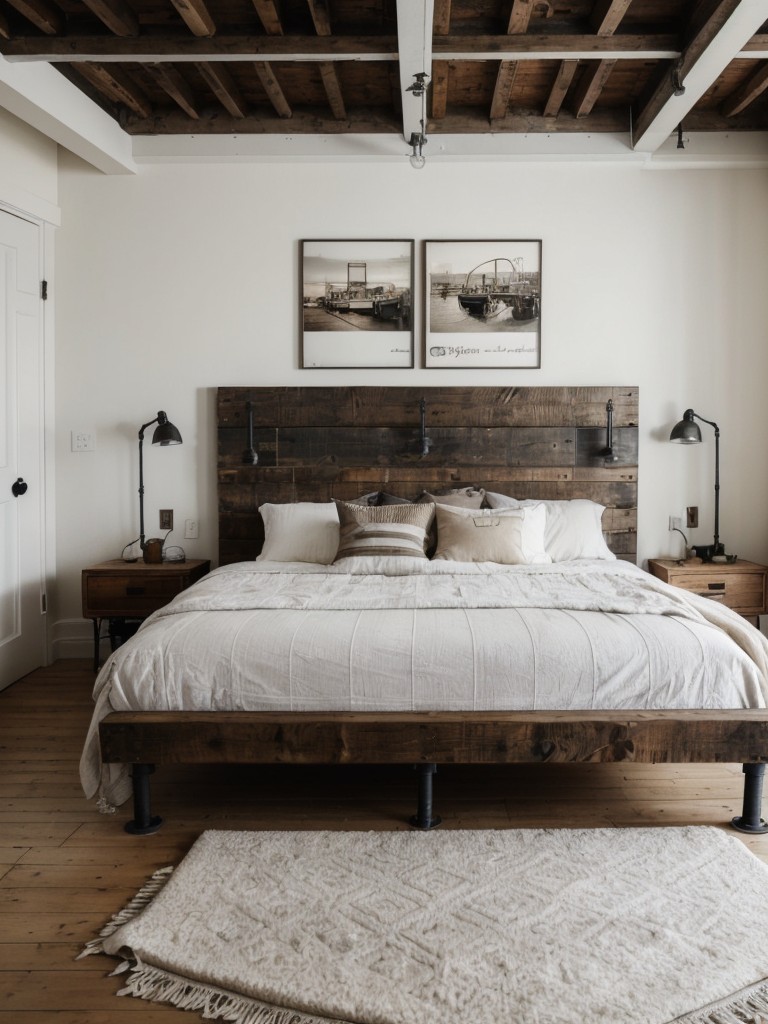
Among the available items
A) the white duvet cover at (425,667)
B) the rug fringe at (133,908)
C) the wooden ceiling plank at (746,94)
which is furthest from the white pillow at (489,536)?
the wooden ceiling plank at (746,94)

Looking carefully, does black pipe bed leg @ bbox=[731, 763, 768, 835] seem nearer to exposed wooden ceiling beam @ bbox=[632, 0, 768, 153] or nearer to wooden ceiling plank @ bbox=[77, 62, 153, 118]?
exposed wooden ceiling beam @ bbox=[632, 0, 768, 153]

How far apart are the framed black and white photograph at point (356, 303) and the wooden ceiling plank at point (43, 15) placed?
1493 mm

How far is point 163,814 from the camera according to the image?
101 inches

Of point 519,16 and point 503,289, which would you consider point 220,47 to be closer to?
point 519,16

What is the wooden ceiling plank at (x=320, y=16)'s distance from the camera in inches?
117

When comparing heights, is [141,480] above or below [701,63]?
below

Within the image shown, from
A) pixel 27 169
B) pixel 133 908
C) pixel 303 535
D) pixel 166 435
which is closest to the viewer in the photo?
pixel 133 908

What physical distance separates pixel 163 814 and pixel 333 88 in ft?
10.6

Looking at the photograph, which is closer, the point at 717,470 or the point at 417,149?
the point at 417,149

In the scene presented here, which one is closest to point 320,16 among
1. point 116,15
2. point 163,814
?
point 116,15

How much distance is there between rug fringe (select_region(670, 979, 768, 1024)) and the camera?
63.5 inches

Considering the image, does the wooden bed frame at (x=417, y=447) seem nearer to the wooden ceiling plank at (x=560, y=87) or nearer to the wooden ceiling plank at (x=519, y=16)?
the wooden ceiling plank at (x=560, y=87)

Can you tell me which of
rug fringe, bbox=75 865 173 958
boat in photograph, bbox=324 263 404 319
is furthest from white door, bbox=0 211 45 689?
rug fringe, bbox=75 865 173 958

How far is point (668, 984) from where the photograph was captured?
1.70 metres
